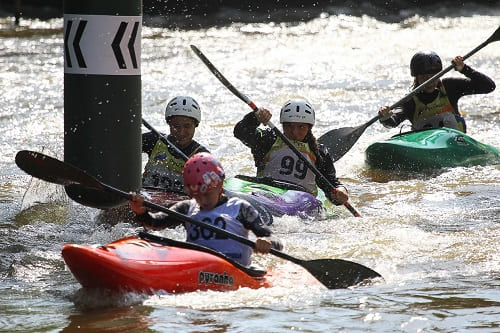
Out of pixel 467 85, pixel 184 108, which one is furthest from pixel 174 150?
pixel 467 85

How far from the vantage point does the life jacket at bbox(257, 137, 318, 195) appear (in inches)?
334

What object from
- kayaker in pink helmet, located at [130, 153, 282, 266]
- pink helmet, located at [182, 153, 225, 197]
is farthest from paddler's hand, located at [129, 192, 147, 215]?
pink helmet, located at [182, 153, 225, 197]

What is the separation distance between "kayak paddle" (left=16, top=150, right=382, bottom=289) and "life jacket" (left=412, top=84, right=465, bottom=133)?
5044 mm

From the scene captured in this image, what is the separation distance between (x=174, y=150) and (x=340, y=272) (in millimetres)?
2528

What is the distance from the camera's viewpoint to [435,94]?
1056cm

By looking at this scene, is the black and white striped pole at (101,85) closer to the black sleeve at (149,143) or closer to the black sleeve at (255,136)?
the black sleeve at (149,143)

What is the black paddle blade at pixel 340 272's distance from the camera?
5879 mm

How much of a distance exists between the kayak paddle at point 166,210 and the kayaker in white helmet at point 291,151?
2.42 m

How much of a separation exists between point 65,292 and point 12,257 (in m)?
1.02

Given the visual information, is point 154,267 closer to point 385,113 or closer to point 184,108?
point 184,108

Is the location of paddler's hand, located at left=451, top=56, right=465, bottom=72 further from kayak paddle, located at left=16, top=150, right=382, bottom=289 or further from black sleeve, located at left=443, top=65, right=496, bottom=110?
kayak paddle, located at left=16, top=150, right=382, bottom=289

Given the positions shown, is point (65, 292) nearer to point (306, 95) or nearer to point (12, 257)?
point (12, 257)

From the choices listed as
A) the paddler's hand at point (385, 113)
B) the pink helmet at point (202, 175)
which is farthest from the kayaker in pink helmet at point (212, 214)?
the paddler's hand at point (385, 113)

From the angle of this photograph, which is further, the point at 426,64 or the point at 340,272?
the point at 426,64
